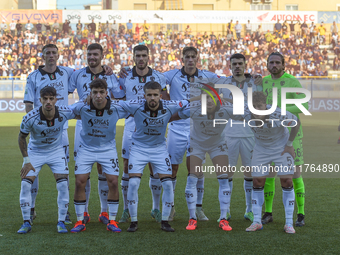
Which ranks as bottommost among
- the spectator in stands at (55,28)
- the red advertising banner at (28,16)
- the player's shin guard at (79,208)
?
the player's shin guard at (79,208)

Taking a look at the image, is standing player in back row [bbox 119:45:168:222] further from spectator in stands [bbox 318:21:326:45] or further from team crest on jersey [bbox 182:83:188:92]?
spectator in stands [bbox 318:21:326:45]

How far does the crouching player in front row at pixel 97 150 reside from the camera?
18.9ft

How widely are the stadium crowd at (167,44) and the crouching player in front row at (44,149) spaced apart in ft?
80.1

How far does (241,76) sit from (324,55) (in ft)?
99.1

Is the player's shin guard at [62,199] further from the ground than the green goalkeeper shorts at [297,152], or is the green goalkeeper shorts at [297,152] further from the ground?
the green goalkeeper shorts at [297,152]

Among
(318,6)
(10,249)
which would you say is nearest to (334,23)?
(318,6)

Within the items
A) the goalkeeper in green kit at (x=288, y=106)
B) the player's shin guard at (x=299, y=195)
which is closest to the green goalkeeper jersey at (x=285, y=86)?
the goalkeeper in green kit at (x=288, y=106)

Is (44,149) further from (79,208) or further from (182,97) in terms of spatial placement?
(182,97)

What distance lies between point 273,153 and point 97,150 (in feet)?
7.19

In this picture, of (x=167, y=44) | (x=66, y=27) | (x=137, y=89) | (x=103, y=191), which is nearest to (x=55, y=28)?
(x=66, y=27)

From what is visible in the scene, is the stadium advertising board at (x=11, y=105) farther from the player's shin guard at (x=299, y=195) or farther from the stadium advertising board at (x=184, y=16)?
the player's shin guard at (x=299, y=195)

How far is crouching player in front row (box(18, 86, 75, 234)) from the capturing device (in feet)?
18.5

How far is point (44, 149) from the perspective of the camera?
584 cm

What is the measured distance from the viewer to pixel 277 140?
228 inches
